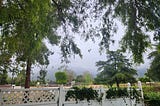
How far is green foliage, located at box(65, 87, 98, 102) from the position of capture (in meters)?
6.39

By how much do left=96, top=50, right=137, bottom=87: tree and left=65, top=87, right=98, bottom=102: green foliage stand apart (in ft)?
45.6

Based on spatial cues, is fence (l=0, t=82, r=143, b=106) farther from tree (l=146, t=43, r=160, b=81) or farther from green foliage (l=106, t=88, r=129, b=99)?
tree (l=146, t=43, r=160, b=81)

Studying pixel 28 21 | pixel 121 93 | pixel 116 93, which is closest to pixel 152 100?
pixel 121 93

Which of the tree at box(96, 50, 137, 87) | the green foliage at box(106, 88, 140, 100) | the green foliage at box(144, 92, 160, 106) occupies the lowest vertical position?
the green foliage at box(144, 92, 160, 106)

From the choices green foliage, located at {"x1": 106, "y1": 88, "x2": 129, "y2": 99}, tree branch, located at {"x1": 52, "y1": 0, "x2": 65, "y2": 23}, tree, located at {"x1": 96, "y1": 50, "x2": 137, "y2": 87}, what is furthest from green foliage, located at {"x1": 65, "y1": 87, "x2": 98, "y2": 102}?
tree, located at {"x1": 96, "y1": 50, "x2": 137, "y2": 87}

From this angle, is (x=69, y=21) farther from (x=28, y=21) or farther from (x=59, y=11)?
(x=28, y=21)

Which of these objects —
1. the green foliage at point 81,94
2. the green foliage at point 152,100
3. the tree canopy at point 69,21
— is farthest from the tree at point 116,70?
the tree canopy at point 69,21

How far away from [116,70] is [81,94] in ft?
51.3

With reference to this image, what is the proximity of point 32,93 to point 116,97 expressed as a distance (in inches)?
122

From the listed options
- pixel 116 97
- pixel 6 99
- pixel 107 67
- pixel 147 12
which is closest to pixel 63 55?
pixel 6 99

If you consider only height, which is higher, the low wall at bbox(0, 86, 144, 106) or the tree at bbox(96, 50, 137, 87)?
the tree at bbox(96, 50, 137, 87)

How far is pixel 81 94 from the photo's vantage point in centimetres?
664

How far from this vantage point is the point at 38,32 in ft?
14.8

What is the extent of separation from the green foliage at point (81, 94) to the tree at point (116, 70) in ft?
45.6
